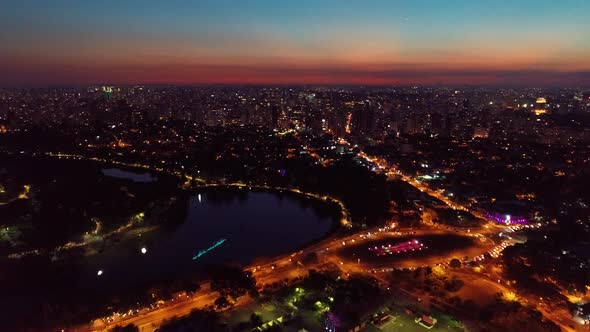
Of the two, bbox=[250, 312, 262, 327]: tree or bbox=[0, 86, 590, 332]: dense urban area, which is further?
bbox=[0, 86, 590, 332]: dense urban area

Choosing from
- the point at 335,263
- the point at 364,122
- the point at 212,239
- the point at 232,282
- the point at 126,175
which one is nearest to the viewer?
the point at 232,282

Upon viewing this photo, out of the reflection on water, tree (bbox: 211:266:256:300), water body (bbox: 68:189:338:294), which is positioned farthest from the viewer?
water body (bbox: 68:189:338:294)

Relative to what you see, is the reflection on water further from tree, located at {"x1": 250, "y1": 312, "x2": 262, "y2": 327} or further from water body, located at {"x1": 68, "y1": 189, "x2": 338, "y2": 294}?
tree, located at {"x1": 250, "y1": 312, "x2": 262, "y2": 327}

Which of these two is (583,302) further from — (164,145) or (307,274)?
(164,145)

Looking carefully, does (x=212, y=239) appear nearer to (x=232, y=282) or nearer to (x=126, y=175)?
(x=232, y=282)

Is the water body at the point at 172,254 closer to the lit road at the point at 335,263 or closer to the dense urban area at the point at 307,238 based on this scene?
the dense urban area at the point at 307,238

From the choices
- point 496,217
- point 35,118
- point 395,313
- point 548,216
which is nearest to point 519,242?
point 496,217

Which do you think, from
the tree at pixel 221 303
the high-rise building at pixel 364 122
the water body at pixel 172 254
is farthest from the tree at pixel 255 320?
the high-rise building at pixel 364 122

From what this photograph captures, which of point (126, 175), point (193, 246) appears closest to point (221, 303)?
point (193, 246)

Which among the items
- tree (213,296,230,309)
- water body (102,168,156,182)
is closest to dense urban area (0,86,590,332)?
tree (213,296,230,309)

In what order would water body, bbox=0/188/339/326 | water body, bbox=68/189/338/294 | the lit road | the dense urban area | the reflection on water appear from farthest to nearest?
water body, bbox=68/189/338/294 → the reflection on water → water body, bbox=0/188/339/326 → the dense urban area → the lit road

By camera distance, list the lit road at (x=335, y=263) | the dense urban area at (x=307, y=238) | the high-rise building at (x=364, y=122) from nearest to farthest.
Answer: the lit road at (x=335, y=263)
the dense urban area at (x=307, y=238)
the high-rise building at (x=364, y=122)
